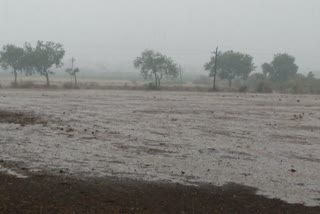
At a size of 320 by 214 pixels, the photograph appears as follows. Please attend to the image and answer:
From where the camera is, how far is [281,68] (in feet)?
347

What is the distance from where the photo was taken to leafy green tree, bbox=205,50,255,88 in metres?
101

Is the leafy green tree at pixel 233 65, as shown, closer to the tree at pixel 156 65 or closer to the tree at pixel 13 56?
the tree at pixel 156 65

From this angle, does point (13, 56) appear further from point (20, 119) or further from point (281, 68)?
point (20, 119)

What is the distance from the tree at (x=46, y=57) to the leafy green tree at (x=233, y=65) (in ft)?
119

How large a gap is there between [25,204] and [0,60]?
93.8m

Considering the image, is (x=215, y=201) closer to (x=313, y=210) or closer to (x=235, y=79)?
(x=313, y=210)

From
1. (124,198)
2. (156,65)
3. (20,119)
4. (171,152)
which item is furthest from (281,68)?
(124,198)

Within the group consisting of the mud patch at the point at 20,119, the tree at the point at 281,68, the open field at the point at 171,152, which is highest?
the tree at the point at 281,68

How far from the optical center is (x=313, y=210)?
321 inches

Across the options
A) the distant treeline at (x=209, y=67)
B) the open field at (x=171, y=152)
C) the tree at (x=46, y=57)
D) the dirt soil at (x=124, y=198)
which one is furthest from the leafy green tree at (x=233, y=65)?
the dirt soil at (x=124, y=198)

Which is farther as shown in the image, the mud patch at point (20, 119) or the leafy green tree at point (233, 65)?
the leafy green tree at point (233, 65)

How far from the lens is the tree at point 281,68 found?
105750mm

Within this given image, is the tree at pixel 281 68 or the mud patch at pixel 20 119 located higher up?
the tree at pixel 281 68

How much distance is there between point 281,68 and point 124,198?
103 meters
